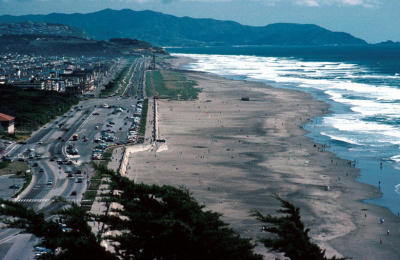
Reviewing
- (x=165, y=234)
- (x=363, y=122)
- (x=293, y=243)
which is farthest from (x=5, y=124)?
(x=293, y=243)

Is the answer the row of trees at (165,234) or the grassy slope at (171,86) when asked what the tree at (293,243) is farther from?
the grassy slope at (171,86)

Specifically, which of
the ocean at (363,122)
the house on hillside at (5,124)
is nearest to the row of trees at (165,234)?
the ocean at (363,122)

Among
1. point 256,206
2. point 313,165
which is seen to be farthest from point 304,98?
point 256,206

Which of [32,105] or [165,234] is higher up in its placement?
[165,234]

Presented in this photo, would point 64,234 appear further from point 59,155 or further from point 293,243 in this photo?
point 59,155

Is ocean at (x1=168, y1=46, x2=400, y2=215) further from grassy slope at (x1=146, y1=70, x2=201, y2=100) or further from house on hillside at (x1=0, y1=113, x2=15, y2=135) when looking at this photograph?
house on hillside at (x1=0, y1=113, x2=15, y2=135)

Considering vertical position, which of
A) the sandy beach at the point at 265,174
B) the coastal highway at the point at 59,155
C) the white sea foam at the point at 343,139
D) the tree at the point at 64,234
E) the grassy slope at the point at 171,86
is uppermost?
the tree at the point at 64,234

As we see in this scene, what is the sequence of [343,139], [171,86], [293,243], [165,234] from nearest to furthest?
[293,243] → [165,234] → [343,139] → [171,86]
